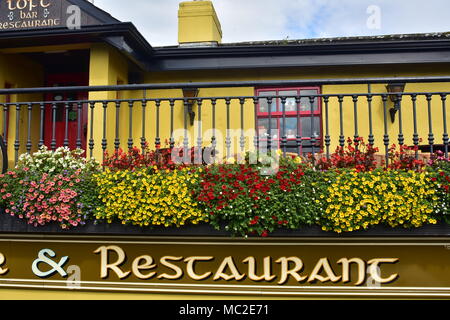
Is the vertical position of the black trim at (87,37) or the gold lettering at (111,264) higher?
the black trim at (87,37)

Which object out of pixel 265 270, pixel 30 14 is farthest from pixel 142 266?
pixel 30 14

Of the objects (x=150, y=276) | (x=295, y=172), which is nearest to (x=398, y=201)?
(x=295, y=172)

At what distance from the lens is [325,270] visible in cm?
374

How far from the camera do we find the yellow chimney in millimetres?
7715

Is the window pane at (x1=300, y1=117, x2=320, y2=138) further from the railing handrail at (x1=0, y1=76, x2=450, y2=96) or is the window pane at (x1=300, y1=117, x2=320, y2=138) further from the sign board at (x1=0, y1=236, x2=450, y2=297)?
the sign board at (x1=0, y1=236, x2=450, y2=297)

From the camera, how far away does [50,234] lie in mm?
3949

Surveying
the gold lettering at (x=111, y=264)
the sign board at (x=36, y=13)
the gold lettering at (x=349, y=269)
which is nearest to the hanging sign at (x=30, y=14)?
the sign board at (x=36, y=13)

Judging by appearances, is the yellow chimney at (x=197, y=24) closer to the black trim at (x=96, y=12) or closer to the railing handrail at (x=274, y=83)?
the black trim at (x=96, y=12)

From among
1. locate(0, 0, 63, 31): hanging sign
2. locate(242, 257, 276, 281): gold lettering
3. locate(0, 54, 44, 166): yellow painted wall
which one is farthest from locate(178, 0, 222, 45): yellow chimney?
locate(242, 257, 276, 281): gold lettering

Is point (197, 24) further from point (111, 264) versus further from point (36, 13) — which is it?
point (111, 264)

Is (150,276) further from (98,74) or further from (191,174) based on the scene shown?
(98,74)

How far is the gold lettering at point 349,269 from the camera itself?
146 inches

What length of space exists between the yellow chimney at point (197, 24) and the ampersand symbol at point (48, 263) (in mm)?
5259

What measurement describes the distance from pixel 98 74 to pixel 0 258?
3566 mm
